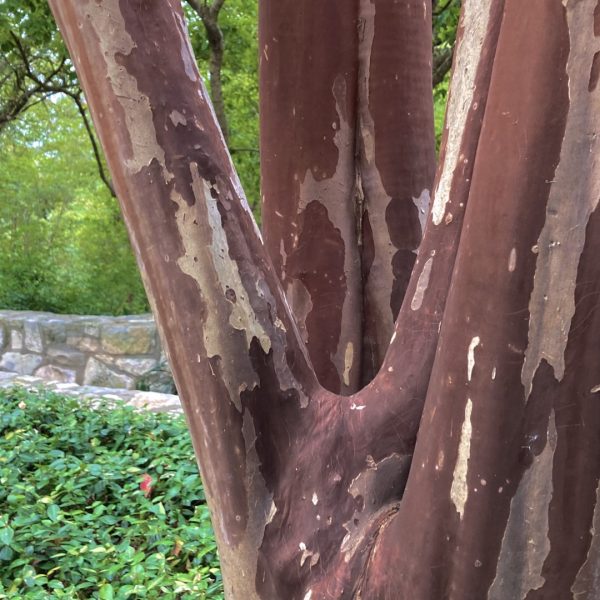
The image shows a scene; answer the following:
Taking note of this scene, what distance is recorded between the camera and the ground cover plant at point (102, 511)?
9.09 ft

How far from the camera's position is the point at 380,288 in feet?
6.41

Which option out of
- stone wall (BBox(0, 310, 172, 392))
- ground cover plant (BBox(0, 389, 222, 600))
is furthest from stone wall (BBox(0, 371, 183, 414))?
stone wall (BBox(0, 310, 172, 392))

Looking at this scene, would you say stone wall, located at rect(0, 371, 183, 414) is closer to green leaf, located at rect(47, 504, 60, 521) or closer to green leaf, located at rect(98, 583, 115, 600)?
green leaf, located at rect(47, 504, 60, 521)

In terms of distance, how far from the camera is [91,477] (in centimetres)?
365

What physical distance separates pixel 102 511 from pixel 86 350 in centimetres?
421

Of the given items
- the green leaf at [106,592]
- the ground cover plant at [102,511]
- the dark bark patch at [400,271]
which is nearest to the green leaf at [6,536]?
the ground cover plant at [102,511]

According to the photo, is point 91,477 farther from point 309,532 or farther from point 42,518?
point 309,532

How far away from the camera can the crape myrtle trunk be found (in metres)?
0.98

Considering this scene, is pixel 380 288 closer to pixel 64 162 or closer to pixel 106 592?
pixel 106 592

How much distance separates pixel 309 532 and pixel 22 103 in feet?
30.7

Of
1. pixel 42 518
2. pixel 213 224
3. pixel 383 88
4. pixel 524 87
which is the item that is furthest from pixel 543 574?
pixel 42 518

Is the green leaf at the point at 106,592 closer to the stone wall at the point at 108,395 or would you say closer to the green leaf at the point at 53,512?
the green leaf at the point at 53,512

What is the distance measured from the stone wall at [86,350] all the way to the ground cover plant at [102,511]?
7.20ft

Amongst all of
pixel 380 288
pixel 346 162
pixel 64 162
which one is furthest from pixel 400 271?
pixel 64 162
